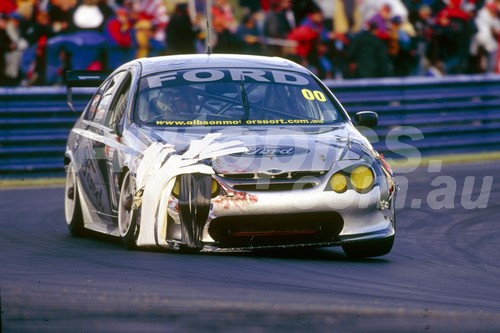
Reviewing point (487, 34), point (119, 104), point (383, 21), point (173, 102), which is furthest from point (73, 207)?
point (487, 34)

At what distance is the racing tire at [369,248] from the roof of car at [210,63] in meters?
1.73

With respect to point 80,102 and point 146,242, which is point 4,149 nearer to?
point 80,102

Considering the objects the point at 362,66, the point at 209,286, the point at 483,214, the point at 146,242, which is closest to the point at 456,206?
the point at 483,214

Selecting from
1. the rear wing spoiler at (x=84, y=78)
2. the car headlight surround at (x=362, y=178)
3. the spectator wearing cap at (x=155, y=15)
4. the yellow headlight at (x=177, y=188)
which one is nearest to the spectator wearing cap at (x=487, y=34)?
the spectator wearing cap at (x=155, y=15)

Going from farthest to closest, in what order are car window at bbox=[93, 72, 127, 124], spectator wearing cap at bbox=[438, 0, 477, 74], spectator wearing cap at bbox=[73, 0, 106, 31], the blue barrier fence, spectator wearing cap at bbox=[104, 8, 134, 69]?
1. spectator wearing cap at bbox=[438, 0, 477, 74]
2. spectator wearing cap at bbox=[104, 8, 134, 69]
3. spectator wearing cap at bbox=[73, 0, 106, 31]
4. the blue barrier fence
5. car window at bbox=[93, 72, 127, 124]

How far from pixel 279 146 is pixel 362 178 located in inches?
21.9

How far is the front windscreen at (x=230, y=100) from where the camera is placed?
30.3ft

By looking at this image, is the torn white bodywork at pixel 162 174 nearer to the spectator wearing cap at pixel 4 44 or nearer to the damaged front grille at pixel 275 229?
the damaged front grille at pixel 275 229

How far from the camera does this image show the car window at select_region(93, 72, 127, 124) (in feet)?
33.4

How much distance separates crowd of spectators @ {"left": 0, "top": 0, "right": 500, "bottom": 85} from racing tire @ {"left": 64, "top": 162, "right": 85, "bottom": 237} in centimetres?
629

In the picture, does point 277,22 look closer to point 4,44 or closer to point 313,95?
point 4,44

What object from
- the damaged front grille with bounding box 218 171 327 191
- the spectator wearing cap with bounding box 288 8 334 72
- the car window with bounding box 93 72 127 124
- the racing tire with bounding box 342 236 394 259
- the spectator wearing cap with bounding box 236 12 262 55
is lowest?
the spectator wearing cap with bounding box 236 12 262 55

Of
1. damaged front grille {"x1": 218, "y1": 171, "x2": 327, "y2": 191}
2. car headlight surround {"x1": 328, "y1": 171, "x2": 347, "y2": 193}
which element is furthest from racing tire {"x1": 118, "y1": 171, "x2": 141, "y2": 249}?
car headlight surround {"x1": 328, "y1": 171, "x2": 347, "y2": 193}

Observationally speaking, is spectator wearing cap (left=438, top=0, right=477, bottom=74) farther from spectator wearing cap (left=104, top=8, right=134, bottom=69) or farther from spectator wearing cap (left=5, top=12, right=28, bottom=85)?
spectator wearing cap (left=5, top=12, right=28, bottom=85)
